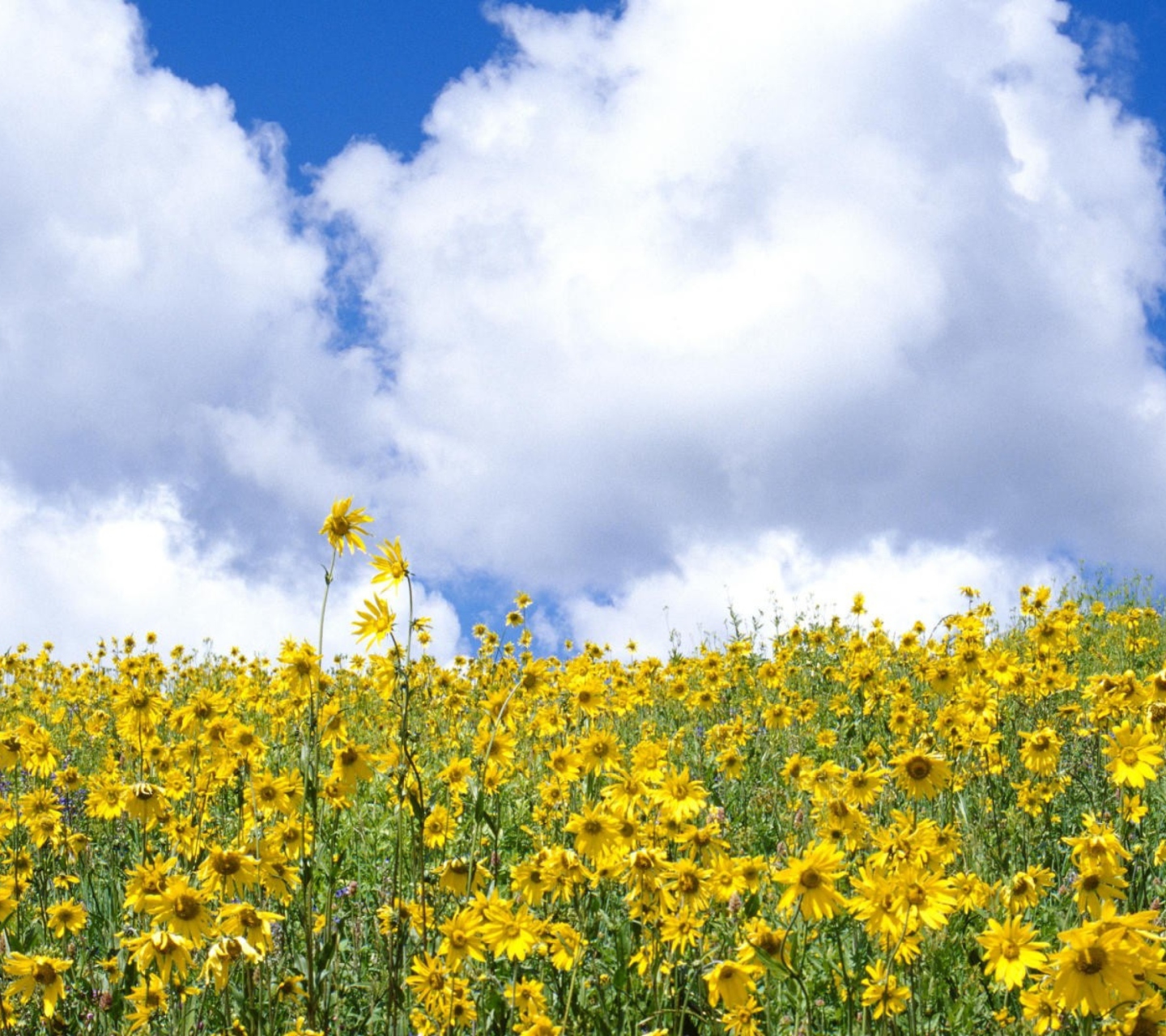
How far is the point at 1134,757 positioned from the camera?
388 centimetres

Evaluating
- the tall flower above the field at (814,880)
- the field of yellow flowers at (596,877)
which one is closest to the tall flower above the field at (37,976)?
the field of yellow flowers at (596,877)

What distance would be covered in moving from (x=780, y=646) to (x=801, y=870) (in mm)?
7348

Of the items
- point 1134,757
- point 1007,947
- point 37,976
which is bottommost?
point 1007,947

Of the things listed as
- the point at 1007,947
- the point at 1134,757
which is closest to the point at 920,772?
the point at 1134,757

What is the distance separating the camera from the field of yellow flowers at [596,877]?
2844 mm

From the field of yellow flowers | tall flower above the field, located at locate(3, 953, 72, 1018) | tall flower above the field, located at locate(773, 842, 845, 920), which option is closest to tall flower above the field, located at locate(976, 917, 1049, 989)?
the field of yellow flowers

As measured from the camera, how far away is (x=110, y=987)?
3.92m

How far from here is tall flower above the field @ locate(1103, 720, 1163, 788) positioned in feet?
12.5

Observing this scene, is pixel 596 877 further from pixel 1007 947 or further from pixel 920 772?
pixel 920 772

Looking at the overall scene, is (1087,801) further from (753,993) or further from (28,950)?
(28,950)

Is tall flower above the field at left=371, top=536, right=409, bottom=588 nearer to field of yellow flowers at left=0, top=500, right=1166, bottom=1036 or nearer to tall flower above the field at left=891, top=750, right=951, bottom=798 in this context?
field of yellow flowers at left=0, top=500, right=1166, bottom=1036

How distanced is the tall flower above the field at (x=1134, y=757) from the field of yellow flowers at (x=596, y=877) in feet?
0.04

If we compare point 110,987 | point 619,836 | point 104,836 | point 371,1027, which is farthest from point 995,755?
point 104,836

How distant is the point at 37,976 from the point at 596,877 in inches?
68.7
